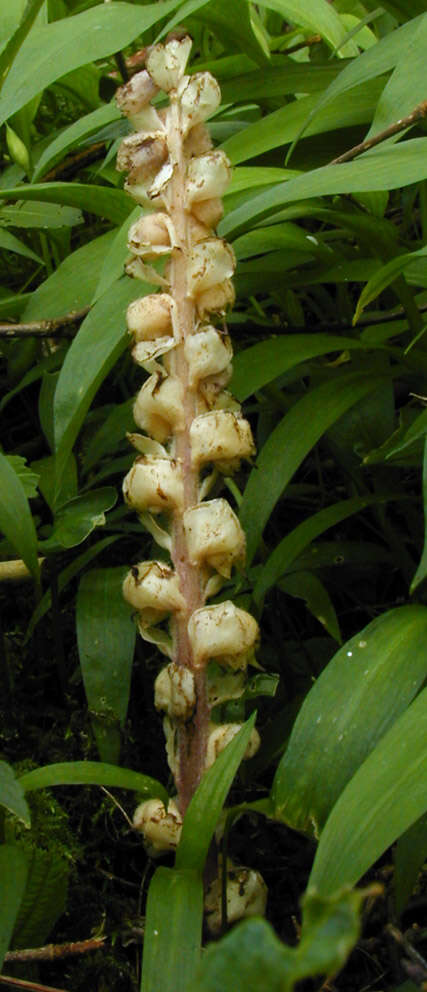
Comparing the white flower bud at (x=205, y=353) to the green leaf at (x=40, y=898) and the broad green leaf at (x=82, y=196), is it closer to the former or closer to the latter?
the broad green leaf at (x=82, y=196)

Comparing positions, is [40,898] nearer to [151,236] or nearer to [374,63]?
[151,236]

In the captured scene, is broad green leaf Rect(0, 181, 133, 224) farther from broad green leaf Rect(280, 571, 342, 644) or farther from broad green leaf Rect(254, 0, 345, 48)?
broad green leaf Rect(280, 571, 342, 644)

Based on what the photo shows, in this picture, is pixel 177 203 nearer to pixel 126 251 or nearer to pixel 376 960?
pixel 126 251

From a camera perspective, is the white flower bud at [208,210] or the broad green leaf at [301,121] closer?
the white flower bud at [208,210]

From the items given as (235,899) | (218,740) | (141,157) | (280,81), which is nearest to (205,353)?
(141,157)

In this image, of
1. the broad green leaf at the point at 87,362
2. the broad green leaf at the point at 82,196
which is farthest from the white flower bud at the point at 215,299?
the broad green leaf at the point at 82,196

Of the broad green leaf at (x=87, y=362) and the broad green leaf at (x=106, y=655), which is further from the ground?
the broad green leaf at (x=87, y=362)

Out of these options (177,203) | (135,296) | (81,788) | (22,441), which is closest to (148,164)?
(177,203)
